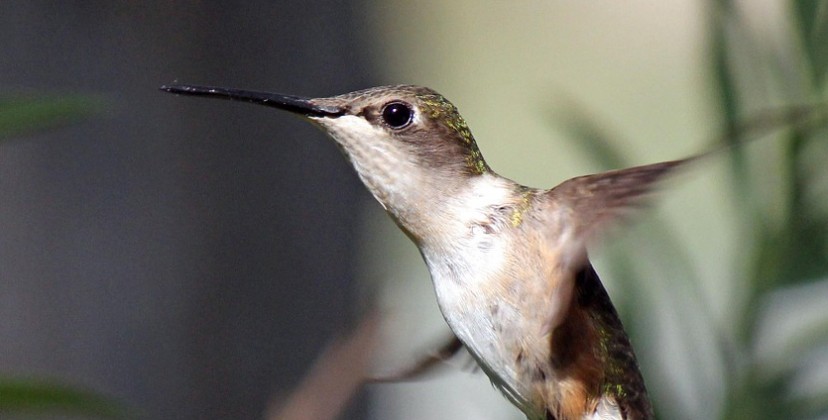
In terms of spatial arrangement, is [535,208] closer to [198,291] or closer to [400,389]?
[198,291]

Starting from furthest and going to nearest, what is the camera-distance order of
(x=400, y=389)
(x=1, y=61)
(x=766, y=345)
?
(x=400, y=389)
(x=1, y=61)
(x=766, y=345)

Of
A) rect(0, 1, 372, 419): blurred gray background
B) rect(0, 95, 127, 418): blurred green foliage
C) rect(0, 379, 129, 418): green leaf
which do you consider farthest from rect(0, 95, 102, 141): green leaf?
rect(0, 1, 372, 419): blurred gray background

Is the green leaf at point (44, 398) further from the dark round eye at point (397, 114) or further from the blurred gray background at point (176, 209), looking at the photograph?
the blurred gray background at point (176, 209)

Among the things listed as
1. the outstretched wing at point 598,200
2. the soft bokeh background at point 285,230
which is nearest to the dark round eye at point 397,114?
the outstretched wing at point 598,200

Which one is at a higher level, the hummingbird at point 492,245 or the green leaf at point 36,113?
the green leaf at point 36,113

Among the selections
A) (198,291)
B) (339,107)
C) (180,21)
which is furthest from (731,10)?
(198,291)
